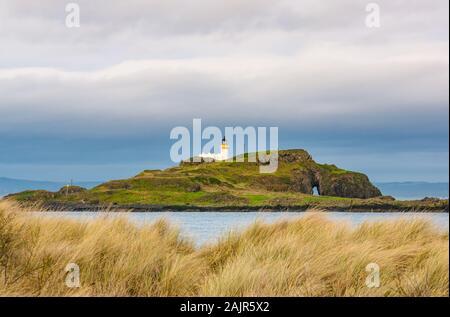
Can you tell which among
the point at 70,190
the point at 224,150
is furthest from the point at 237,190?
the point at 70,190

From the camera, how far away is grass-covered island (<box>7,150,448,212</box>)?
92438 mm

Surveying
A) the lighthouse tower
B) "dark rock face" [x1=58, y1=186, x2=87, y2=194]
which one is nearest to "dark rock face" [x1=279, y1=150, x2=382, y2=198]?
the lighthouse tower

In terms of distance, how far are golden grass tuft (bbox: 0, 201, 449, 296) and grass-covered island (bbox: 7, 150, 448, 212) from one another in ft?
229

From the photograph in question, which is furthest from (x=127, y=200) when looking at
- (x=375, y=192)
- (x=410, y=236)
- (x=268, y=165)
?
(x=410, y=236)

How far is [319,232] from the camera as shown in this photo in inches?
392

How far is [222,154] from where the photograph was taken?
378 feet

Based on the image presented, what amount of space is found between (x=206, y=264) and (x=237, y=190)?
97.0 metres

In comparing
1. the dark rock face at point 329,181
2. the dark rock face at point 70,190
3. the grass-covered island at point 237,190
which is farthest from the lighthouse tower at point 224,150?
the dark rock face at point 70,190

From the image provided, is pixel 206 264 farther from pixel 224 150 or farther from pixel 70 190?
pixel 224 150

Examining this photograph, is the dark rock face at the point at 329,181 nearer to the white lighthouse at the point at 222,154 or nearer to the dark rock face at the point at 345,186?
the dark rock face at the point at 345,186

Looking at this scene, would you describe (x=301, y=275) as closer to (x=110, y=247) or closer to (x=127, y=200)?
(x=110, y=247)
